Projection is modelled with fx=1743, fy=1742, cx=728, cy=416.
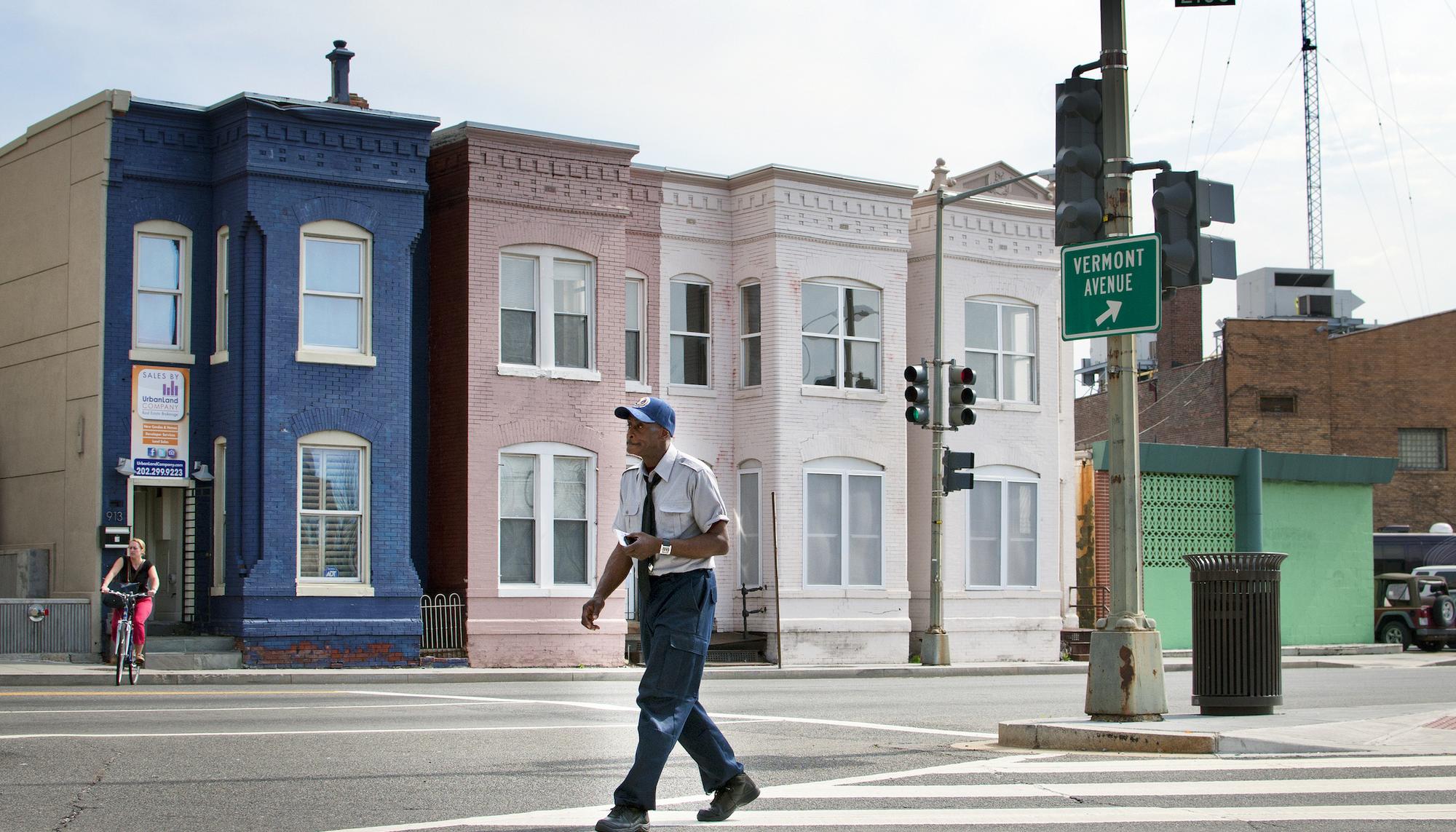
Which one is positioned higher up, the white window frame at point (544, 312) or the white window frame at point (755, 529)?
the white window frame at point (544, 312)

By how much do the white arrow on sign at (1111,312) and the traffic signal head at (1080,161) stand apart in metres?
0.51

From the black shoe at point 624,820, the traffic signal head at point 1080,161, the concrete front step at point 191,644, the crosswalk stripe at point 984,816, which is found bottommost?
the concrete front step at point 191,644

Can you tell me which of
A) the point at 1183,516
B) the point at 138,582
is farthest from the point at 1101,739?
the point at 1183,516

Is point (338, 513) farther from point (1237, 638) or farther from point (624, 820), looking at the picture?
point (624, 820)

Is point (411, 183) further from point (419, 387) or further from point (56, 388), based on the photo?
point (56, 388)

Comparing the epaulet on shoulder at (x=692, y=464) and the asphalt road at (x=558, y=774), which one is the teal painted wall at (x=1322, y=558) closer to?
the asphalt road at (x=558, y=774)

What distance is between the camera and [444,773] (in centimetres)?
988

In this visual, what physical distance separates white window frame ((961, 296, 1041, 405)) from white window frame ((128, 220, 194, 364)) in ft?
44.9

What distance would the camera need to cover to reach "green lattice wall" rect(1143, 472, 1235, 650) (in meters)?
34.2

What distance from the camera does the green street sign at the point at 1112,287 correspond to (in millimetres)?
12266

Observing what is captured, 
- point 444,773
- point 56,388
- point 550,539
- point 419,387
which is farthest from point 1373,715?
point 56,388

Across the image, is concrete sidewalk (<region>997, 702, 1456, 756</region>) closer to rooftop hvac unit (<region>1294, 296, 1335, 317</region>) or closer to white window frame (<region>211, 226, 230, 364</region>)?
white window frame (<region>211, 226, 230, 364</region>)

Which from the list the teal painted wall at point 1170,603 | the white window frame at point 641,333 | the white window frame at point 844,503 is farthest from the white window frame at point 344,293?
the teal painted wall at point 1170,603

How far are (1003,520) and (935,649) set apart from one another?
514 cm
